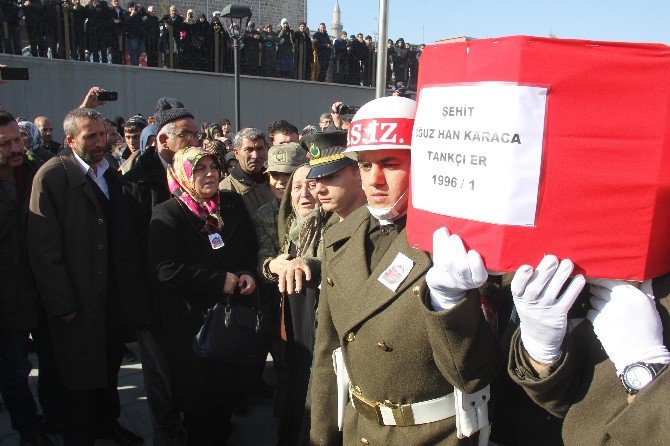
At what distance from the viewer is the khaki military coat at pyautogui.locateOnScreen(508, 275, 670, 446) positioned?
1197 mm

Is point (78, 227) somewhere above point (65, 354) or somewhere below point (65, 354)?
above

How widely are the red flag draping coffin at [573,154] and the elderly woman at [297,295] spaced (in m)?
1.66

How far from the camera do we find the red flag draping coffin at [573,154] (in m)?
1.20

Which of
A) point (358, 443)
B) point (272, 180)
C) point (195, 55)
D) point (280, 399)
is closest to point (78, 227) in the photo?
point (272, 180)

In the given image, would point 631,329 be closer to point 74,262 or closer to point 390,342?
point 390,342

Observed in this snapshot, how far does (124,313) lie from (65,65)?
11.7 meters

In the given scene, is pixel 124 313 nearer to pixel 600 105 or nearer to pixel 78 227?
pixel 78 227

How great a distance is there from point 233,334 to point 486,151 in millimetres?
2174

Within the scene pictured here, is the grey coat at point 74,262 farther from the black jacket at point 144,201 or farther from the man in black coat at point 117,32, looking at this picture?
the man in black coat at point 117,32

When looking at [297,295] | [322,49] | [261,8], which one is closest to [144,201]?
[297,295]

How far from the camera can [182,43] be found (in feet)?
48.7

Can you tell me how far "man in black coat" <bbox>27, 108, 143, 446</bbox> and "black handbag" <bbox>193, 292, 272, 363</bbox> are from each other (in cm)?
59

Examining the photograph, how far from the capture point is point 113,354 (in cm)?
363

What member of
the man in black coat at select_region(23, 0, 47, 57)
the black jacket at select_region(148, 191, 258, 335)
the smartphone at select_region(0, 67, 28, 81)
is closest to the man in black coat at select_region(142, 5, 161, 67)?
the man in black coat at select_region(23, 0, 47, 57)
